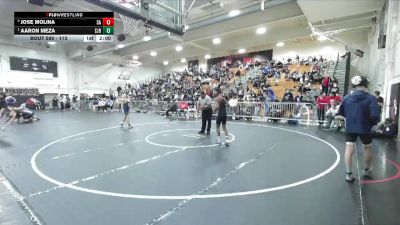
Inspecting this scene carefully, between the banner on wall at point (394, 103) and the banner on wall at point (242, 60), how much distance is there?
16612mm

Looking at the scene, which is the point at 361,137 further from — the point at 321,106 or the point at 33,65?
the point at 33,65

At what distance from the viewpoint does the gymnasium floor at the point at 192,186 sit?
314 cm

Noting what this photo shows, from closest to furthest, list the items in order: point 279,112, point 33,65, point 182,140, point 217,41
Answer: point 182,140 < point 279,112 < point 217,41 < point 33,65

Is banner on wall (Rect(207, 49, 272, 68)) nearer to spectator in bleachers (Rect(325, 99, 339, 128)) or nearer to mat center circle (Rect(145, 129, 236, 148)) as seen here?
spectator in bleachers (Rect(325, 99, 339, 128))

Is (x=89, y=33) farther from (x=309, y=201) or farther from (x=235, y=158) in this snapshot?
(x=309, y=201)

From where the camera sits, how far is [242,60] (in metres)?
29.0

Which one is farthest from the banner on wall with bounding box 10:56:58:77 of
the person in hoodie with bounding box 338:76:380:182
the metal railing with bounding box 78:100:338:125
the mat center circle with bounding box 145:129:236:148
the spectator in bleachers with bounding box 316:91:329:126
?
the person in hoodie with bounding box 338:76:380:182

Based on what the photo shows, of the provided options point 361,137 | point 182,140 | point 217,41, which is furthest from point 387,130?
point 217,41

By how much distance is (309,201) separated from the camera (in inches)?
141

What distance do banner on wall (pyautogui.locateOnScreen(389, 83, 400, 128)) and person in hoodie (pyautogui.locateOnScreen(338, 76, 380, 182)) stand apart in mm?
6168

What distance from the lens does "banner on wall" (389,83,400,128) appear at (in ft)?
30.1

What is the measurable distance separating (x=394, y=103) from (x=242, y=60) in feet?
66.8

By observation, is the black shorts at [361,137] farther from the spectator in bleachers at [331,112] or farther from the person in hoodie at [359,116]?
the spectator in bleachers at [331,112]
